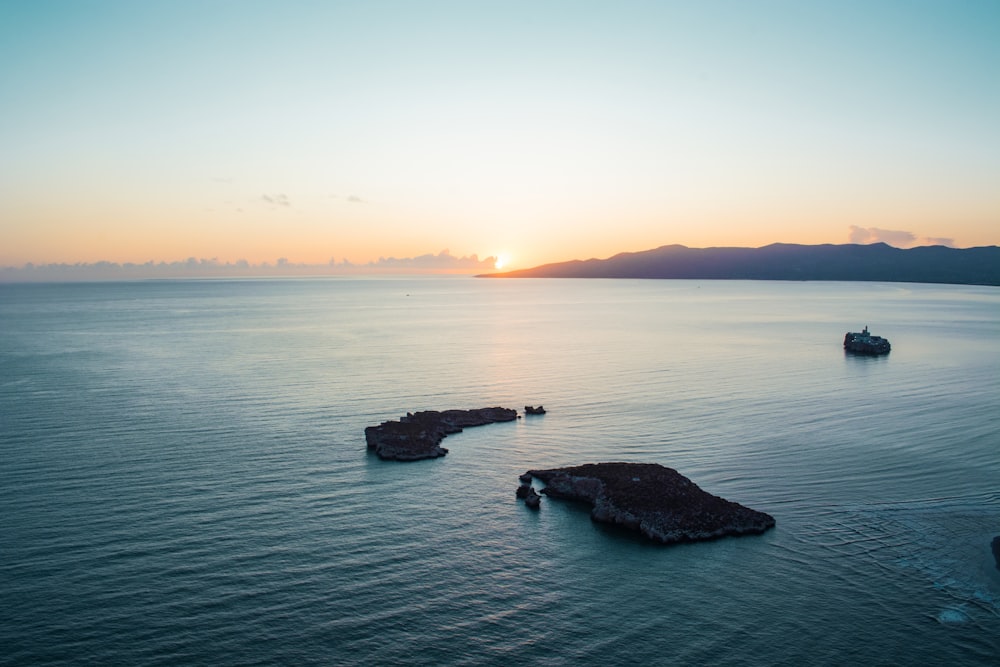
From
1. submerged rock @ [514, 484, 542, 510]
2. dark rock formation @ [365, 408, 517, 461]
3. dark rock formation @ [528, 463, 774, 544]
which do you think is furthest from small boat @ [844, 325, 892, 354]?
submerged rock @ [514, 484, 542, 510]

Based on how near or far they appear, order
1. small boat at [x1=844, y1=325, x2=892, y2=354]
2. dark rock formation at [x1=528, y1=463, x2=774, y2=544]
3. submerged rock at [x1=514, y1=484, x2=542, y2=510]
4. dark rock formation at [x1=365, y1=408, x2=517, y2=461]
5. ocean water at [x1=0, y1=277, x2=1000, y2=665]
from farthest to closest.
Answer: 1. small boat at [x1=844, y1=325, x2=892, y2=354]
2. dark rock formation at [x1=365, y1=408, x2=517, y2=461]
3. submerged rock at [x1=514, y1=484, x2=542, y2=510]
4. dark rock formation at [x1=528, y1=463, x2=774, y2=544]
5. ocean water at [x1=0, y1=277, x2=1000, y2=665]

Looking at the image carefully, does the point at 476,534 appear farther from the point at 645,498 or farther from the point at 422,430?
the point at 422,430

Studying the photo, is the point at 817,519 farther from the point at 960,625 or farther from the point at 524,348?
the point at 524,348

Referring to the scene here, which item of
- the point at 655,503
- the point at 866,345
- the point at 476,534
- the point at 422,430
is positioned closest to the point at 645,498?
the point at 655,503

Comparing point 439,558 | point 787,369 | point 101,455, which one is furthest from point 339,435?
point 787,369

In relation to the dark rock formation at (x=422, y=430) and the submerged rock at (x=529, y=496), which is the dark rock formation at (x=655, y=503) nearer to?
the submerged rock at (x=529, y=496)

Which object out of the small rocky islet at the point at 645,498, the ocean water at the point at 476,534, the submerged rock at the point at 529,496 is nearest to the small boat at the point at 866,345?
the ocean water at the point at 476,534

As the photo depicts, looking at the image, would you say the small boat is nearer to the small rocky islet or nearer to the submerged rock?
the small rocky islet
